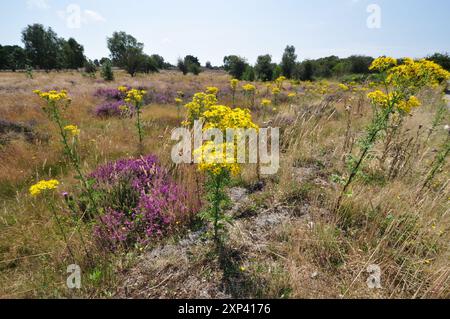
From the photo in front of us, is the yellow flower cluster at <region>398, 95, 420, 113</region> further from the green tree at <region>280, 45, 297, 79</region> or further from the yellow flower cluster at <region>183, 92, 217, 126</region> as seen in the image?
the green tree at <region>280, 45, 297, 79</region>

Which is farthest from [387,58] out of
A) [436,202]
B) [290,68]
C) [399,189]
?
[290,68]

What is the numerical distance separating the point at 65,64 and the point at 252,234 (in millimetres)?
57165

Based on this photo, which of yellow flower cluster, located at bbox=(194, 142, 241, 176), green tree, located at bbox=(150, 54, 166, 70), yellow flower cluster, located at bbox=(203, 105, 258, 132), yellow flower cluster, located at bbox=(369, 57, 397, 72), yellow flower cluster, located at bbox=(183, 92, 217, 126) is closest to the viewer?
yellow flower cluster, located at bbox=(194, 142, 241, 176)

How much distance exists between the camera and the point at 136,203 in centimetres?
363

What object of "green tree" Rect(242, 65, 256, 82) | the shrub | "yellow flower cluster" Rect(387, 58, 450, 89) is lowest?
the shrub

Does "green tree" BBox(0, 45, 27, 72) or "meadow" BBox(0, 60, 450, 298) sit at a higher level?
"green tree" BBox(0, 45, 27, 72)

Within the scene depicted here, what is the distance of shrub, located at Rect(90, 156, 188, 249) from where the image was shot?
3067 mm

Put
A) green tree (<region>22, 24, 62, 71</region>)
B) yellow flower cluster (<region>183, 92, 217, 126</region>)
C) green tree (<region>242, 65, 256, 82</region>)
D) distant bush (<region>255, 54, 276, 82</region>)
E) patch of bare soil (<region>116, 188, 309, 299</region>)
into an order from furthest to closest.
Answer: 1. green tree (<region>22, 24, 62, 71</region>)
2. distant bush (<region>255, 54, 276, 82</region>)
3. green tree (<region>242, 65, 256, 82</region>)
4. yellow flower cluster (<region>183, 92, 217, 126</region>)
5. patch of bare soil (<region>116, 188, 309, 299</region>)

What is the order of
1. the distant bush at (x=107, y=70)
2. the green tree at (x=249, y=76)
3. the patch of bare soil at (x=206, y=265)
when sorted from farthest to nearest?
the distant bush at (x=107, y=70)
the green tree at (x=249, y=76)
the patch of bare soil at (x=206, y=265)

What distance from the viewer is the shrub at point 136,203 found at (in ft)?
10.1

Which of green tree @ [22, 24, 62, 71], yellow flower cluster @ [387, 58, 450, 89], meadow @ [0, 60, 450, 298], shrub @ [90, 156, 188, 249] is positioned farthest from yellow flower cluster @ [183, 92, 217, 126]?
green tree @ [22, 24, 62, 71]

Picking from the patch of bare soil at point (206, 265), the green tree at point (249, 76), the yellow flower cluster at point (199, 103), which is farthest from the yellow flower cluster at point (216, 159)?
the green tree at point (249, 76)

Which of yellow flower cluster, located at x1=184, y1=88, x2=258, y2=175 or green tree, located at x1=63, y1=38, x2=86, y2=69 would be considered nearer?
yellow flower cluster, located at x1=184, y1=88, x2=258, y2=175

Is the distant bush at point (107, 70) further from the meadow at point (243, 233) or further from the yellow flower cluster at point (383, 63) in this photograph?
the yellow flower cluster at point (383, 63)
